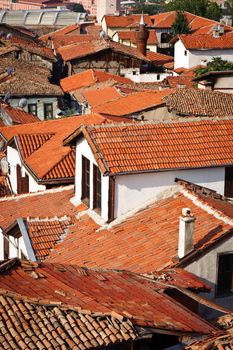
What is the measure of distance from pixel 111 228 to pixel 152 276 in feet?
13.0

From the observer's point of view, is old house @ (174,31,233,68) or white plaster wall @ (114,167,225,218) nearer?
white plaster wall @ (114,167,225,218)

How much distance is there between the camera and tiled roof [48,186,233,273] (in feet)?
47.4

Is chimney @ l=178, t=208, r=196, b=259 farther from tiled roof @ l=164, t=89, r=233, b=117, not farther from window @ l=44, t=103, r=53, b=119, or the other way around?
window @ l=44, t=103, r=53, b=119

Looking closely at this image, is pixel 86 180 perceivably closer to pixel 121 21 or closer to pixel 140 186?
pixel 140 186

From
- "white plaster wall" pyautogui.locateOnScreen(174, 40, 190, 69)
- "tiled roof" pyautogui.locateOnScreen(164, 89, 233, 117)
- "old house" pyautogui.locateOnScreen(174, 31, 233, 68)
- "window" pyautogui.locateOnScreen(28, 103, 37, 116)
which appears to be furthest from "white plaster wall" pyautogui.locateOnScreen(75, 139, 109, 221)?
"white plaster wall" pyautogui.locateOnScreen(174, 40, 190, 69)

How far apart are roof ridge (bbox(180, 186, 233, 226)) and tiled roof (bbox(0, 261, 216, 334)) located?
318 centimetres

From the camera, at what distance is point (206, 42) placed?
2486 inches

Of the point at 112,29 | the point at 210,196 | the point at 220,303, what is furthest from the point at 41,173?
the point at 112,29

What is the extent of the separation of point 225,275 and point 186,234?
1.41 meters

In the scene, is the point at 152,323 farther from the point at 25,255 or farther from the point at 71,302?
the point at 25,255

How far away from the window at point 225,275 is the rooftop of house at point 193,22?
58667 millimetres

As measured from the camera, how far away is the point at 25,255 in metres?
17.4

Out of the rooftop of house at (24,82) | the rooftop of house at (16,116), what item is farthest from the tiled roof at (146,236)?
the rooftop of house at (24,82)

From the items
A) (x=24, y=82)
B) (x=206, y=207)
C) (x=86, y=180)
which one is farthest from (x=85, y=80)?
(x=206, y=207)
